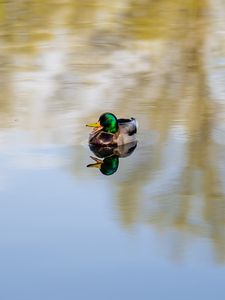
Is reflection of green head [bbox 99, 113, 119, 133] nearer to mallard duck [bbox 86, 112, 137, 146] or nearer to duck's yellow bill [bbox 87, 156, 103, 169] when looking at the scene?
mallard duck [bbox 86, 112, 137, 146]

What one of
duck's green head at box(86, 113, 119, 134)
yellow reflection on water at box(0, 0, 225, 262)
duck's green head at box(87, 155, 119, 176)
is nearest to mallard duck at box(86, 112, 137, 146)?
duck's green head at box(86, 113, 119, 134)

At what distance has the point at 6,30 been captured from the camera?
15742 mm

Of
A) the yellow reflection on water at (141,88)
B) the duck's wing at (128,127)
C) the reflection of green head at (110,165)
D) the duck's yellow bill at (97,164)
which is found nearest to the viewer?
the yellow reflection on water at (141,88)

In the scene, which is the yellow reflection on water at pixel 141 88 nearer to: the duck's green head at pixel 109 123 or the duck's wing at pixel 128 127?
the duck's wing at pixel 128 127

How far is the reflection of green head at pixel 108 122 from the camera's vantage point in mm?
9602

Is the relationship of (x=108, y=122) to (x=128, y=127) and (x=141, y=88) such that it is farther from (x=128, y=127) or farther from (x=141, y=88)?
(x=141, y=88)

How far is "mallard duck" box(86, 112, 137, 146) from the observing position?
9.56 m

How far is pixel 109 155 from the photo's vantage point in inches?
370

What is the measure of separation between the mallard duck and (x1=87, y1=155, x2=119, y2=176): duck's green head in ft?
0.91

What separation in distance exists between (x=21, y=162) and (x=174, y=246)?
2.22 metres

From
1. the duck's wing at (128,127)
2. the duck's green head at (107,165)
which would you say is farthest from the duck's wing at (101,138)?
the duck's green head at (107,165)

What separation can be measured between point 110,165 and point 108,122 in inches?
26.6

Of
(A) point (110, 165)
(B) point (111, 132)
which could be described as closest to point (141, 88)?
(B) point (111, 132)

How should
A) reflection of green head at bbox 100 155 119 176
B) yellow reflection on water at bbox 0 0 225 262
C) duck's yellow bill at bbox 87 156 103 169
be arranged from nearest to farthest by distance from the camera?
yellow reflection on water at bbox 0 0 225 262, reflection of green head at bbox 100 155 119 176, duck's yellow bill at bbox 87 156 103 169
